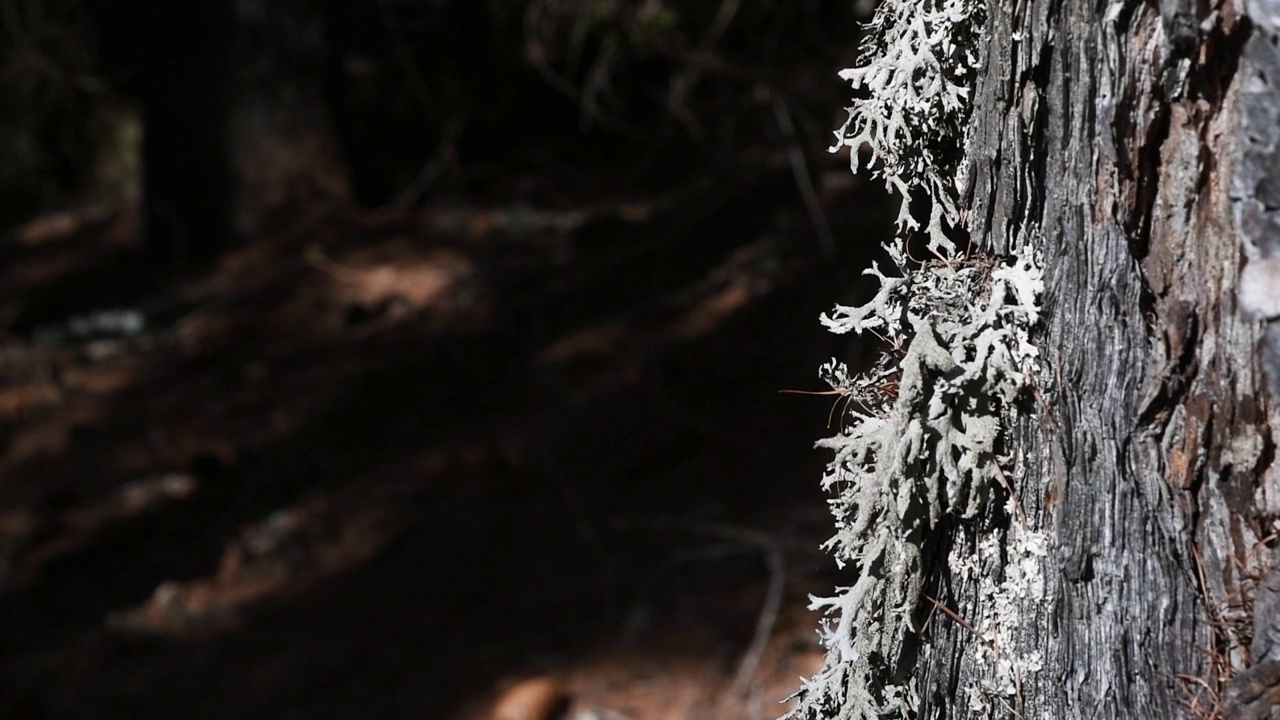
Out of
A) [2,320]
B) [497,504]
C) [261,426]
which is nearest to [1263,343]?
[497,504]

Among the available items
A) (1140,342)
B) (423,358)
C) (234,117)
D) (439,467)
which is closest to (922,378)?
(1140,342)

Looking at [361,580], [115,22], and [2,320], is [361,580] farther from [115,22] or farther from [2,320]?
[115,22]

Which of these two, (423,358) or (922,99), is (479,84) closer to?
(423,358)

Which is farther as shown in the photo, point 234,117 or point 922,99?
point 234,117

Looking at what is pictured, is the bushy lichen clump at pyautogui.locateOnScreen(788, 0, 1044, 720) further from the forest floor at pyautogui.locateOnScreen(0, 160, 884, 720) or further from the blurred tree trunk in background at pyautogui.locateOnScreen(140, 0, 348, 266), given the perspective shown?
Answer: the blurred tree trunk in background at pyautogui.locateOnScreen(140, 0, 348, 266)

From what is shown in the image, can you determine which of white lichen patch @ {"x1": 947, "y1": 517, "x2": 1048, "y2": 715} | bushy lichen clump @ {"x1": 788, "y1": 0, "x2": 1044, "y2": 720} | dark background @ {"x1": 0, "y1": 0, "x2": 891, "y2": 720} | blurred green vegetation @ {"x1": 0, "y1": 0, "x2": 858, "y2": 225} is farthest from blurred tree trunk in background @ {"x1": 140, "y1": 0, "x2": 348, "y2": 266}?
white lichen patch @ {"x1": 947, "y1": 517, "x2": 1048, "y2": 715}

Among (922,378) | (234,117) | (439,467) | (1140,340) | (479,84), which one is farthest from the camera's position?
(479,84)
